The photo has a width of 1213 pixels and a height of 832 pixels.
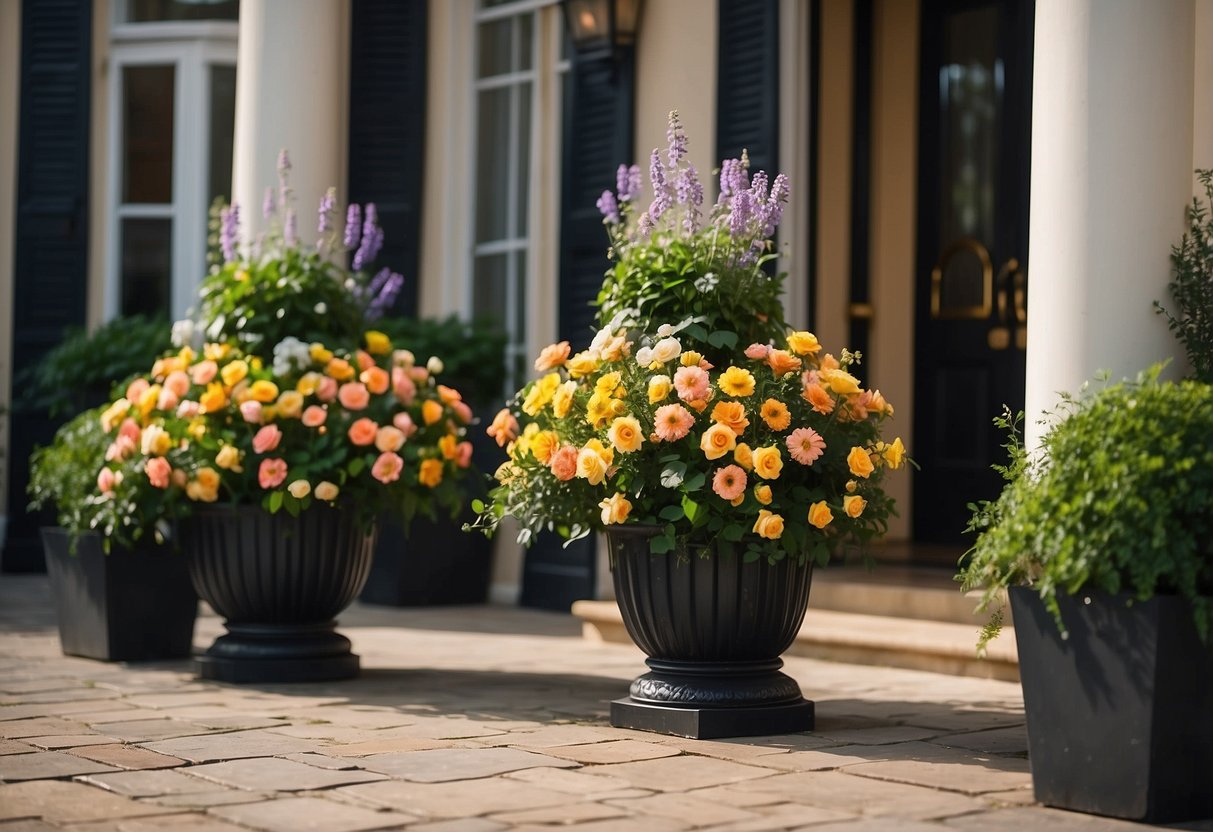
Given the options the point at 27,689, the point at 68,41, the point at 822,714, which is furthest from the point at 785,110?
the point at 68,41

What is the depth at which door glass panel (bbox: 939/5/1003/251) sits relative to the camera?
24.3ft

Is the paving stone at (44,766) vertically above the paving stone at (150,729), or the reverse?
the paving stone at (44,766)

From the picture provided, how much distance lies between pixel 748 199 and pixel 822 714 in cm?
146

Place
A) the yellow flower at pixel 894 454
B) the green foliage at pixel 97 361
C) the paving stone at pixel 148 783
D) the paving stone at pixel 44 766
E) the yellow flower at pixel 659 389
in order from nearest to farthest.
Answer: the paving stone at pixel 148 783
the paving stone at pixel 44 766
the yellow flower at pixel 659 389
the yellow flower at pixel 894 454
the green foliage at pixel 97 361

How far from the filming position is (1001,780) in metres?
3.82

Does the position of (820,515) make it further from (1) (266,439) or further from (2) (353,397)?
(1) (266,439)

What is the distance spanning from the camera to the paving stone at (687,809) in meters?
3.36

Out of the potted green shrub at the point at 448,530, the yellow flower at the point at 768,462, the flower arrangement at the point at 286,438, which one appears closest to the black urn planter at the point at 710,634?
the yellow flower at the point at 768,462

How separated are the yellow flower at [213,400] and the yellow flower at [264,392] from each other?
94mm

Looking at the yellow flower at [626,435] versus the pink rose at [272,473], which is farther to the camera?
the pink rose at [272,473]

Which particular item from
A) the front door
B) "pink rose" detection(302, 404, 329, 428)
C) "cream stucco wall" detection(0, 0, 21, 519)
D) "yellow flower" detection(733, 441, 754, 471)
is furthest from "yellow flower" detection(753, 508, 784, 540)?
"cream stucco wall" detection(0, 0, 21, 519)

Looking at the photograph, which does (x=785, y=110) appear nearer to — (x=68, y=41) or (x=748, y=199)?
(x=748, y=199)

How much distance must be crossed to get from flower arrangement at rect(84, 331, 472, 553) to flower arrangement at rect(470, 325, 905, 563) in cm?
89

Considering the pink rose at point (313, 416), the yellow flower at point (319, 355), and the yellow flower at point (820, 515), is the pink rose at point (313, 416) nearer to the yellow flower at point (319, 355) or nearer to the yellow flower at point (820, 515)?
the yellow flower at point (319, 355)
